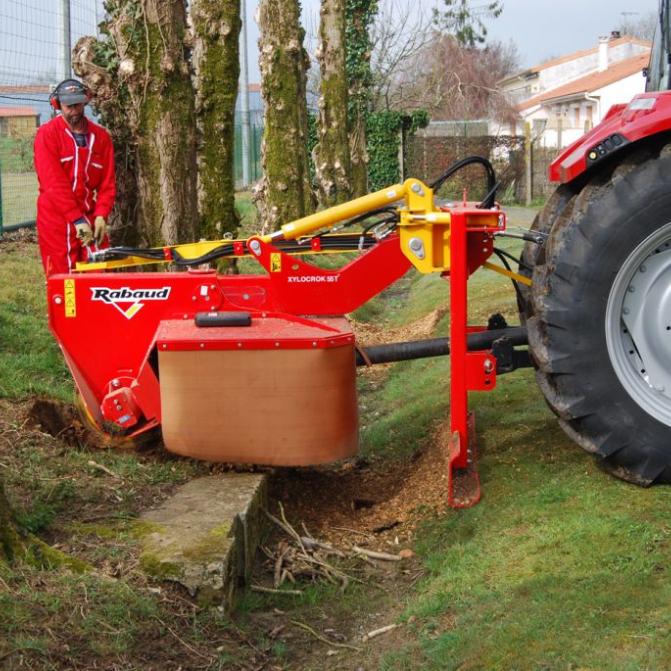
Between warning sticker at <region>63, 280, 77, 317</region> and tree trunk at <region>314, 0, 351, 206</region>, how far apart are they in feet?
50.7

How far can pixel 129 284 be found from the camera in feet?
19.1

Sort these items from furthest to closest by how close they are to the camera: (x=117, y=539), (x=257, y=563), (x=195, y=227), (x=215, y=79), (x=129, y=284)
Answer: (x=215, y=79) < (x=195, y=227) < (x=129, y=284) < (x=257, y=563) < (x=117, y=539)

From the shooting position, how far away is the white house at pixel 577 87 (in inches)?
1908

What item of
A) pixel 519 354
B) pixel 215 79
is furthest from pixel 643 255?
pixel 215 79

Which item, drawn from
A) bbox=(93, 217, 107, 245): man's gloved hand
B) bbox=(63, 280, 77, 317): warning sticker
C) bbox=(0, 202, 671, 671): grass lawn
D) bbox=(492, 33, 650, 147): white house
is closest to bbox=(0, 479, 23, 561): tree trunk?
bbox=(0, 202, 671, 671): grass lawn

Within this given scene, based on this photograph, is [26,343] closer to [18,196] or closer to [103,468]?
[103,468]

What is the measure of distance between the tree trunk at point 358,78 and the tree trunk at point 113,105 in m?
15.2

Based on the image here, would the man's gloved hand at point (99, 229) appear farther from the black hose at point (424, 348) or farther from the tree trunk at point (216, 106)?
the tree trunk at point (216, 106)

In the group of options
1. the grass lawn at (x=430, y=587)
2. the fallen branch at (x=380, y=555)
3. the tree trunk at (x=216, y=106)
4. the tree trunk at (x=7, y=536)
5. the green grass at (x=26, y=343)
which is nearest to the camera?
the grass lawn at (x=430, y=587)

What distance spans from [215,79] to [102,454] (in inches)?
209

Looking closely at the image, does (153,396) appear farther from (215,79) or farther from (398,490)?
(215,79)

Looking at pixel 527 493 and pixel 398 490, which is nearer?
pixel 527 493

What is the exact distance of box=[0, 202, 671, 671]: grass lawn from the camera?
3.75 metres

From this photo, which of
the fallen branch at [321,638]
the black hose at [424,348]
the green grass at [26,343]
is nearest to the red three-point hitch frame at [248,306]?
the black hose at [424,348]
